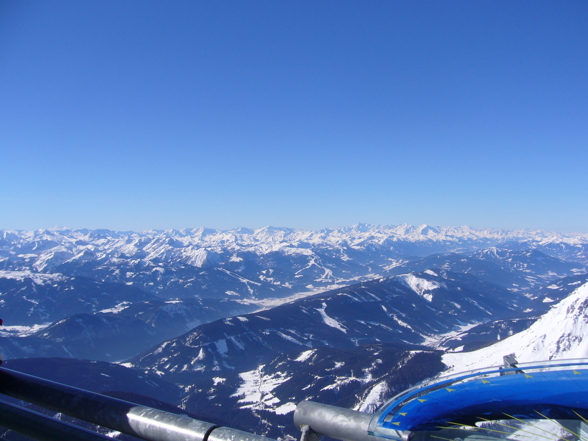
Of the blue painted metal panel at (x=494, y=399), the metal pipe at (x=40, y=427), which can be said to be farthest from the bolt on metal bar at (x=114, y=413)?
the blue painted metal panel at (x=494, y=399)

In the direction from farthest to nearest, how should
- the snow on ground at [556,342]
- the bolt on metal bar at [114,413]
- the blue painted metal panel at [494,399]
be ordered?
the snow on ground at [556,342], the blue painted metal panel at [494,399], the bolt on metal bar at [114,413]

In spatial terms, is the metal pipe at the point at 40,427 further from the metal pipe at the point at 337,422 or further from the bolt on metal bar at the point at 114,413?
the metal pipe at the point at 337,422

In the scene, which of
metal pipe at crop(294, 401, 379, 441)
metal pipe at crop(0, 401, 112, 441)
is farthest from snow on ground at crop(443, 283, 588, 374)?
metal pipe at crop(0, 401, 112, 441)

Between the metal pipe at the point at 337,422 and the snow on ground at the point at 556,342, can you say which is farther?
the snow on ground at the point at 556,342

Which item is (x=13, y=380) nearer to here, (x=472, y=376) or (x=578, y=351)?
(x=472, y=376)

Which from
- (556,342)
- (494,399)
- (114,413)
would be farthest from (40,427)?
(556,342)

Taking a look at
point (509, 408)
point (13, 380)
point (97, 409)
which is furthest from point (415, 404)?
A: point (13, 380)
